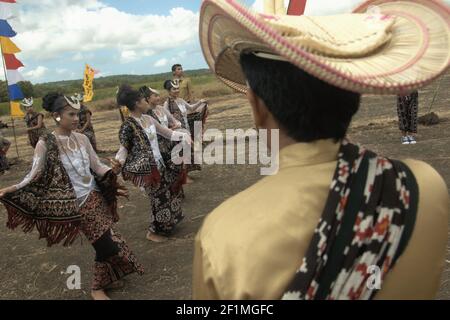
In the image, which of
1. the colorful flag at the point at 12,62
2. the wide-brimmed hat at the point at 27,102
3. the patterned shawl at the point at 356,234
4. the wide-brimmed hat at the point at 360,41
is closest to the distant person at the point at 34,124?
the wide-brimmed hat at the point at 27,102

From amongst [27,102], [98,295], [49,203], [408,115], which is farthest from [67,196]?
[27,102]

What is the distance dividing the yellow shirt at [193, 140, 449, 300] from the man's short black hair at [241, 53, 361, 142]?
0.04 metres

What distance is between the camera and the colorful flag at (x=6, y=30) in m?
8.37

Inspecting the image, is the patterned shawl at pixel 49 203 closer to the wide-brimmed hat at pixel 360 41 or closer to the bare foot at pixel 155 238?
the bare foot at pixel 155 238

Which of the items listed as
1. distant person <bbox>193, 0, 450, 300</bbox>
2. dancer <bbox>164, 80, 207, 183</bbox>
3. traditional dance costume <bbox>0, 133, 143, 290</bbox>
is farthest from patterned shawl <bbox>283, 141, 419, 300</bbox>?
dancer <bbox>164, 80, 207, 183</bbox>

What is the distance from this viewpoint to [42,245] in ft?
16.9

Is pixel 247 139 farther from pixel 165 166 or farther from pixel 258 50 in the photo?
pixel 258 50

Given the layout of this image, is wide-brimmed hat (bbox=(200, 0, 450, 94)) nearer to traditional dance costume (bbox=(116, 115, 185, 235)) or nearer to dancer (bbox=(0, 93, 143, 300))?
dancer (bbox=(0, 93, 143, 300))

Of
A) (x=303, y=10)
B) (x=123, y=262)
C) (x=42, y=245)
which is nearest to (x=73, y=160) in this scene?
(x=123, y=262)

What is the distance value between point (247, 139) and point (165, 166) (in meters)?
5.32

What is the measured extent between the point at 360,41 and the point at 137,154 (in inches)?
148

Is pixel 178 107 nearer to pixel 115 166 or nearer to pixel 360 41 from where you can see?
pixel 115 166

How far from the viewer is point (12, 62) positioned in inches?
354

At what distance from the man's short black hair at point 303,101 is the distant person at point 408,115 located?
22.9ft
